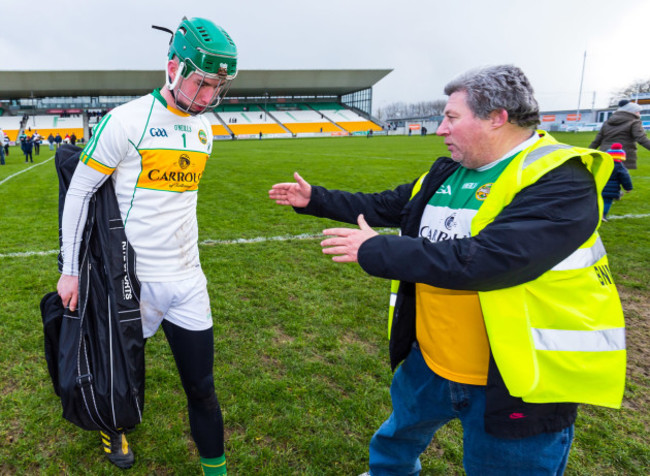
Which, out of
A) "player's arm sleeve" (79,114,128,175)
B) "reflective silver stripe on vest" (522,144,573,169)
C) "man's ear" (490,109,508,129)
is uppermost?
"man's ear" (490,109,508,129)

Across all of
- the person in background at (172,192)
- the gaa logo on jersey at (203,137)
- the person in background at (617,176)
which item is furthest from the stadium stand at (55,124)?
the person in background at (172,192)

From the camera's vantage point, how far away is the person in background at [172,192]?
2.02 meters

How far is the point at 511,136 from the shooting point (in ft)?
5.20

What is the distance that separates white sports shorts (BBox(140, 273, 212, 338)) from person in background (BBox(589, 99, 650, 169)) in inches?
292

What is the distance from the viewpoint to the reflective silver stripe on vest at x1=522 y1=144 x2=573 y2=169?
1.38 metres

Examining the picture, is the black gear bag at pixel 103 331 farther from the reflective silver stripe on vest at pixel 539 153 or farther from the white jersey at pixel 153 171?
the reflective silver stripe on vest at pixel 539 153

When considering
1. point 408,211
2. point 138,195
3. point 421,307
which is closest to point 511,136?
point 408,211

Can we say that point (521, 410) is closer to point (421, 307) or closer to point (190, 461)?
point (421, 307)

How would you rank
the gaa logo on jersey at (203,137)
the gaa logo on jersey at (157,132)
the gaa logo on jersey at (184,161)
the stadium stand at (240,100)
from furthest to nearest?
the stadium stand at (240,100) → the gaa logo on jersey at (203,137) → the gaa logo on jersey at (184,161) → the gaa logo on jersey at (157,132)

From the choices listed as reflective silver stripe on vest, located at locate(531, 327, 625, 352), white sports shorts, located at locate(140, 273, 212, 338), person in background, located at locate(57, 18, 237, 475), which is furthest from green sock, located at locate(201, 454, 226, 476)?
reflective silver stripe on vest, located at locate(531, 327, 625, 352)

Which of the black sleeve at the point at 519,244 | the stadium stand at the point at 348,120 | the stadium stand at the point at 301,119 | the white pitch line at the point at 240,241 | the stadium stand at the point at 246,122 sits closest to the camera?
the black sleeve at the point at 519,244

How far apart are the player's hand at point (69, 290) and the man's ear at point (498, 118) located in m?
2.01

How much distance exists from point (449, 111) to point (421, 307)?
83 cm

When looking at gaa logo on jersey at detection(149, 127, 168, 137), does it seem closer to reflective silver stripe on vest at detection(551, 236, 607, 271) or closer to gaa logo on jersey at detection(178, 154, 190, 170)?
gaa logo on jersey at detection(178, 154, 190, 170)
